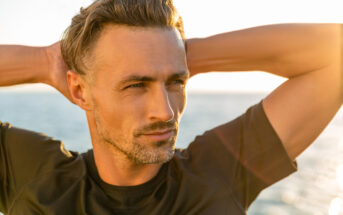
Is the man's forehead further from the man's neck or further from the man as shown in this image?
the man's neck

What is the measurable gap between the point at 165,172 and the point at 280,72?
100cm

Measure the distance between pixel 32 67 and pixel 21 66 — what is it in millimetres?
73

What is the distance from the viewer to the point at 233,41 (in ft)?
8.47

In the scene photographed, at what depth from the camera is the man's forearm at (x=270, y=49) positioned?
2.46 metres

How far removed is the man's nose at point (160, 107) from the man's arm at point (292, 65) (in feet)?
1.42

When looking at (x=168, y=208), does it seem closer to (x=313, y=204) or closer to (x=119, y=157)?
(x=119, y=157)

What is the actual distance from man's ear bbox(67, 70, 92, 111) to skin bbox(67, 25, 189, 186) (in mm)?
56

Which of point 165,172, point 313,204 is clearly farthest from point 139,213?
point 313,204

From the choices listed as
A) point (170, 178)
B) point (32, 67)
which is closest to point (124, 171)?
point (170, 178)

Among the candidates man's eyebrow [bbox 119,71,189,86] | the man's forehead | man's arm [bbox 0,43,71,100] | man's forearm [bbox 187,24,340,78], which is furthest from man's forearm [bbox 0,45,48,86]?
man's forearm [bbox 187,24,340,78]

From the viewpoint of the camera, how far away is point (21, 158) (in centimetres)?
255


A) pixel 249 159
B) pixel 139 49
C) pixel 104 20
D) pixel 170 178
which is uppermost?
pixel 104 20

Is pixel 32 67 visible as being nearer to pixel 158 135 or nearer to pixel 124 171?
pixel 124 171

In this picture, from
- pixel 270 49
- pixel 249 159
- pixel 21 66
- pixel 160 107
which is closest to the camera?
pixel 160 107
